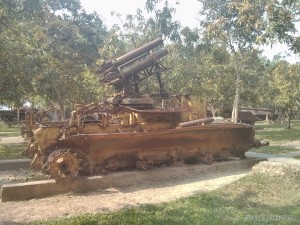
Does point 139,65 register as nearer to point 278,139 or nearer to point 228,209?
point 228,209

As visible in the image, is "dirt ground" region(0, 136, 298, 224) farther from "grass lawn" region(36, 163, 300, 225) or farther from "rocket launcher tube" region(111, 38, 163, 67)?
"rocket launcher tube" region(111, 38, 163, 67)

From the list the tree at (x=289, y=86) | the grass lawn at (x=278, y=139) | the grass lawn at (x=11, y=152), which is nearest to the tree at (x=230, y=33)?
the grass lawn at (x=278, y=139)

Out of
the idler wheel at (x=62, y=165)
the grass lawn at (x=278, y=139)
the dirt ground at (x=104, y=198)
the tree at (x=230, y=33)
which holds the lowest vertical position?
the dirt ground at (x=104, y=198)

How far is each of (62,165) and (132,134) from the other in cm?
208

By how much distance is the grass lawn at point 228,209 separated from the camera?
6023 mm

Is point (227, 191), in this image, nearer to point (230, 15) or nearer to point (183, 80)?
point (183, 80)

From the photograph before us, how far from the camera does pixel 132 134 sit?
966 centimetres

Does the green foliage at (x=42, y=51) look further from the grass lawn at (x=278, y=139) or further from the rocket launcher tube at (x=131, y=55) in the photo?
the grass lawn at (x=278, y=139)

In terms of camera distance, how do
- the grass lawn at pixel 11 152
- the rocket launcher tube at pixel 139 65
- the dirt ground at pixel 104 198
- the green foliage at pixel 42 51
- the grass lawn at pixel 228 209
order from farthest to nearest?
the green foliage at pixel 42 51, the grass lawn at pixel 11 152, the rocket launcher tube at pixel 139 65, the dirt ground at pixel 104 198, the grass lawn at pixel 228 209

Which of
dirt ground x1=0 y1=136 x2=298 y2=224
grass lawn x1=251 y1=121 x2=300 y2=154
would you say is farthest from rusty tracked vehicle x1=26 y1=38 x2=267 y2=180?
grass lawn x1=251 y1=121 x2=300 y2=154

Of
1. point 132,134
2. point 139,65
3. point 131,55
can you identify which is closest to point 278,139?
point 139,65

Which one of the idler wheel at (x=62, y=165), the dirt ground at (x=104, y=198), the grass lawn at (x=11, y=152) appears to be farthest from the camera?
the grass lawn at (x=11, y=152)

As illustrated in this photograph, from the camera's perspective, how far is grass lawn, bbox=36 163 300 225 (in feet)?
19.8

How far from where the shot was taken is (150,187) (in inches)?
361
